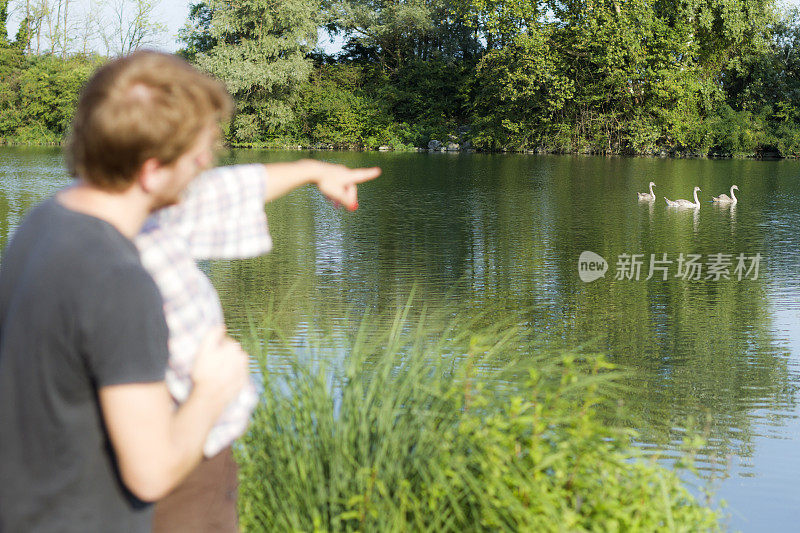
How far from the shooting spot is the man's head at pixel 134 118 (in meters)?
1.18

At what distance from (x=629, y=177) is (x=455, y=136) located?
1480 cm

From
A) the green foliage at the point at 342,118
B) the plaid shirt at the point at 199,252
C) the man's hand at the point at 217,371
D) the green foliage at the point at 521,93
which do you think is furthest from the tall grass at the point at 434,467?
the green foliage at the point at 342,118

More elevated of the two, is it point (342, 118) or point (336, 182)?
point (342, 118)

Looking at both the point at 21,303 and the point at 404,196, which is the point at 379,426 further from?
the point at 404,196

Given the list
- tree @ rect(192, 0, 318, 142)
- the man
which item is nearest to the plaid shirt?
the man

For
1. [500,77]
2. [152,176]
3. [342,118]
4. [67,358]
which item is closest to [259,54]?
[342,118]

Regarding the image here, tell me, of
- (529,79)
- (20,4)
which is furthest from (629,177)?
(20,4)

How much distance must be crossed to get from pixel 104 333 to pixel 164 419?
155mm

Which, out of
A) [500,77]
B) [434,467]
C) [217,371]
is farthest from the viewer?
[500,77]

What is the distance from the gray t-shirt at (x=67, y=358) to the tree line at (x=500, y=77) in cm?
2976

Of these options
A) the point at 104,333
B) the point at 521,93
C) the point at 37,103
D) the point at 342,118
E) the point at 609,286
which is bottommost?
the point at 609,286

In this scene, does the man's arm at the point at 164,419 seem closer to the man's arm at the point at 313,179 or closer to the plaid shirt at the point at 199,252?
the plaid shirt at the point at 199,252

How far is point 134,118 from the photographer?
1.18 m

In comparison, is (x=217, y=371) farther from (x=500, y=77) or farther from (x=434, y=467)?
(x=500, y=77)
